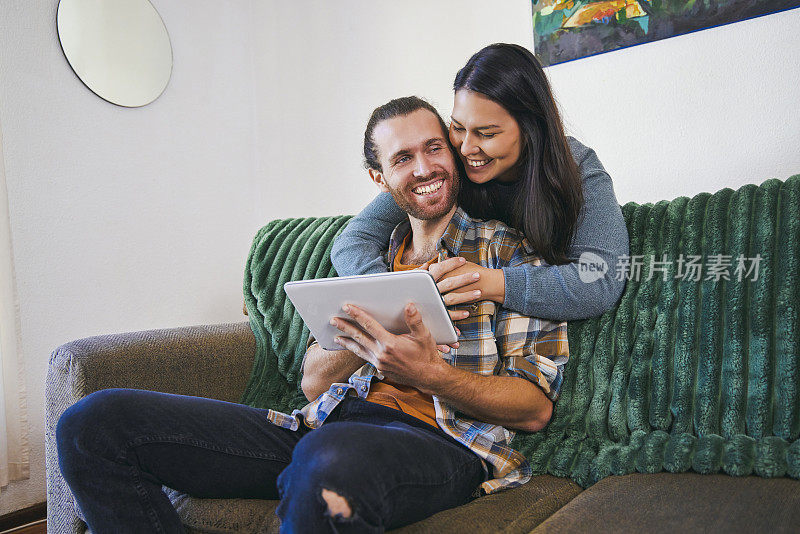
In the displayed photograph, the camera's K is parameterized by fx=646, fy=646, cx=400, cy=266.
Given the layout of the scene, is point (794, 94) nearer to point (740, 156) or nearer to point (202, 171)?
point (740, 156)

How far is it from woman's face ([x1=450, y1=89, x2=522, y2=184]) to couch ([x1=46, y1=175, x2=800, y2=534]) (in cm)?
30

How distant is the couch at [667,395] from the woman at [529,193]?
0.11 meters

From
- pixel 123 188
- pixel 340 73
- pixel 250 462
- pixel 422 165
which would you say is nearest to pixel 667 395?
pixel 422 165

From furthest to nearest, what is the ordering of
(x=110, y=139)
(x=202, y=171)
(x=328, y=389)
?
(x=202, y=171)
(x=110, y=139)
(x=328, y=389)

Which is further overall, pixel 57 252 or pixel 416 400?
pixel 57 252

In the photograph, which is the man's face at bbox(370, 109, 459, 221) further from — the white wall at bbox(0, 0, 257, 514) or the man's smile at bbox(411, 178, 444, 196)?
the white wall at bbox(0, 0, 257, 514)

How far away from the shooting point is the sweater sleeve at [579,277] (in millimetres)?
1202

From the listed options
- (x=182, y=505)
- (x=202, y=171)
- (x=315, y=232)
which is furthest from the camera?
(x=202, y=171)

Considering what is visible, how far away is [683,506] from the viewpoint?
976 mm

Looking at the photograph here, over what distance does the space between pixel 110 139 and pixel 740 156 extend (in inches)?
81.9

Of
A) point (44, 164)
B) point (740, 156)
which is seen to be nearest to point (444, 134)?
point (740, 156)

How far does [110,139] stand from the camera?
2365mm

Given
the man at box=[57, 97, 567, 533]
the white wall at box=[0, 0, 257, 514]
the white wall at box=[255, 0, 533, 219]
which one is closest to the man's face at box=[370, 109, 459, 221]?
the man at box=[57, 97, 567, 533]

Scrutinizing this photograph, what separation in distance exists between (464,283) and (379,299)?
0.66 ft
